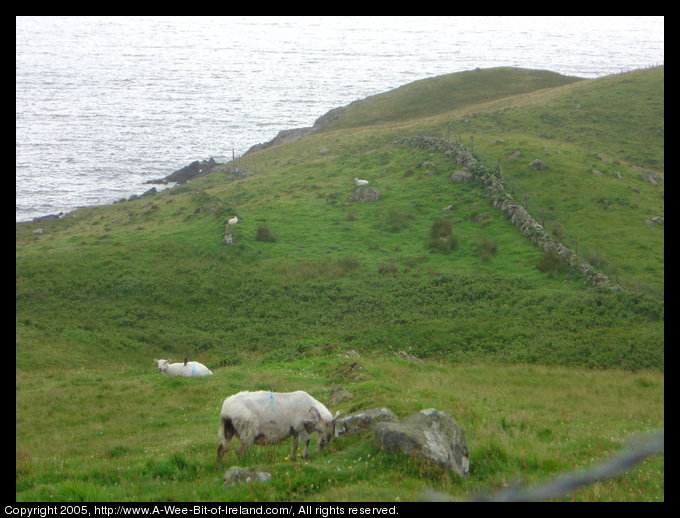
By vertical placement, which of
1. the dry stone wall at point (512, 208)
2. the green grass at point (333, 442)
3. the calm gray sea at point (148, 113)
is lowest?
the green grass at point (333, 442)

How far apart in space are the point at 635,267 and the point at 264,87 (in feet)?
495

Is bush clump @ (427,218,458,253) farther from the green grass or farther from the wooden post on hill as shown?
the green grass

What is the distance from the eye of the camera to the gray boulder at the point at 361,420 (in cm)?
1281

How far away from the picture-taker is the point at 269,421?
1214cm

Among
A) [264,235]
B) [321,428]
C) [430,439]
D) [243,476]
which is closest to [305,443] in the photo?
[321,428]

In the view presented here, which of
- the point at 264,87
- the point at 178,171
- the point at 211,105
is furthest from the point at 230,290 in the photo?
the point at 264,87

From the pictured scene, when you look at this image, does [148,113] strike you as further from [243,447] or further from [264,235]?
[243,447]

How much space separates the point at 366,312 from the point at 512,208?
16.0m

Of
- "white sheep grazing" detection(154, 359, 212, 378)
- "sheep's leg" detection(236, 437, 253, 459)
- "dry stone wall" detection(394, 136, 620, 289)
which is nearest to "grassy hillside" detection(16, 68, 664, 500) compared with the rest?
"sheep's leg" detection(236, 437, 253, 459)

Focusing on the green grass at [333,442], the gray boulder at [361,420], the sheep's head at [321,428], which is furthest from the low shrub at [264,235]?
the sheep's head at [321,428]

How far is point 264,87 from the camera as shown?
576ft

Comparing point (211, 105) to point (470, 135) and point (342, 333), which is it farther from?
point (342, 333)

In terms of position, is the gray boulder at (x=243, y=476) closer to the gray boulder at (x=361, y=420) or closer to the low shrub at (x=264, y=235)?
the gray boulder at (x=361, y=420)

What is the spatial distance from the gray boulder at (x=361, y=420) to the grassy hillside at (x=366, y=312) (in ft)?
1.67
